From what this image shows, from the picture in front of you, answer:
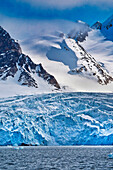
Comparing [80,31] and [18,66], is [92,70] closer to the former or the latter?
[18,66]

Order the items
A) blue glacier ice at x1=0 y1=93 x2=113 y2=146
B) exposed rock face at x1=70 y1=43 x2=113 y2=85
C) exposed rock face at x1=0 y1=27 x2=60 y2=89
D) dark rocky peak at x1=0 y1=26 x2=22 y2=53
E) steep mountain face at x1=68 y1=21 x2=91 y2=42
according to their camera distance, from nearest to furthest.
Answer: blue glacier ice at x1=0 y1=93 x2=113 y2=146, exposed rock face at x1=0 y1=27 x2=60 y2=89, exposed rock face at x1=70 y1=43 x2=113 y2=85, dark rocky peak at x1=0 y1=26 x2=22 y2=53, steep mountain face at x1=68 y1=21 x2=91 y2=42

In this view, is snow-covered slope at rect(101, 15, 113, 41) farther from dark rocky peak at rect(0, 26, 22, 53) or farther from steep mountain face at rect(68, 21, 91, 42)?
dark rocky peak at rect(0, 26, 22, 53)

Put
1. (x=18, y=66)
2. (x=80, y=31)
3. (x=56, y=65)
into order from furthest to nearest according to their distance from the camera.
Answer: (x=80, y=31) < (x=56, y=65) < (x=18, y=66)

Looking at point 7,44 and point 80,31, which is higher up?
point 80,31

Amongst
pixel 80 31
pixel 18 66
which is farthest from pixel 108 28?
pixel 18 66

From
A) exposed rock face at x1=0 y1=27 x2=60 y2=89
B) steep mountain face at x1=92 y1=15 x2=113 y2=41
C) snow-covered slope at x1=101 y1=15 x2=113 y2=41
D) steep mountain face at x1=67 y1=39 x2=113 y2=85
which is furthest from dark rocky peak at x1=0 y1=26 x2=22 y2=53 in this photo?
snow-covered slope at x1=101 y1=15 x2=113 y2=41
